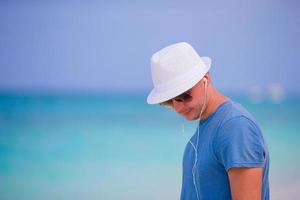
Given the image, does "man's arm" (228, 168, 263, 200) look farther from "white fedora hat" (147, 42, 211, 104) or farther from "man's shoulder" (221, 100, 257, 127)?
"white fedora hat" (147, 42, 211, 104)

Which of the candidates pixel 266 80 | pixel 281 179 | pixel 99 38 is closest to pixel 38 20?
pixel 99 38

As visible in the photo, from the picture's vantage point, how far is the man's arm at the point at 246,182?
108cm

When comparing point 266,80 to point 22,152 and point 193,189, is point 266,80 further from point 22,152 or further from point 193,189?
point 193,189

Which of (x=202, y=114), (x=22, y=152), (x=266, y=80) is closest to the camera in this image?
(x=202, y=114)

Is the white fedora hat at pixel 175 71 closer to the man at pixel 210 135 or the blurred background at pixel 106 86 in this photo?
the man at pixel 210 135

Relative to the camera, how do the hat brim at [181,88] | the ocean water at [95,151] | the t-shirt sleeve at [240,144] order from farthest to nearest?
the ocean water at [95,151] → the hat brim at [181,88] → the t-shirt sleeve at [240,144]

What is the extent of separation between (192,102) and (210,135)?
10 centimetres

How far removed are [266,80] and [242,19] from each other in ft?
1.34

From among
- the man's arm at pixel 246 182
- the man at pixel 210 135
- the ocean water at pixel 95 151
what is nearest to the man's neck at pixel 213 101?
the man at pixel 210 135

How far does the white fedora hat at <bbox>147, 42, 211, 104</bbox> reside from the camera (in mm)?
1195

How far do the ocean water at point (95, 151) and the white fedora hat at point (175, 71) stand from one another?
1587mm

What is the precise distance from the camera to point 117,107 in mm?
2982

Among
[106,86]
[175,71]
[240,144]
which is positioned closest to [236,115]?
[240,144]

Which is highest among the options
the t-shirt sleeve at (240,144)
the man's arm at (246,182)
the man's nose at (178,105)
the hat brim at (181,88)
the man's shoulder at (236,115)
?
the hat brim at (181,88)
